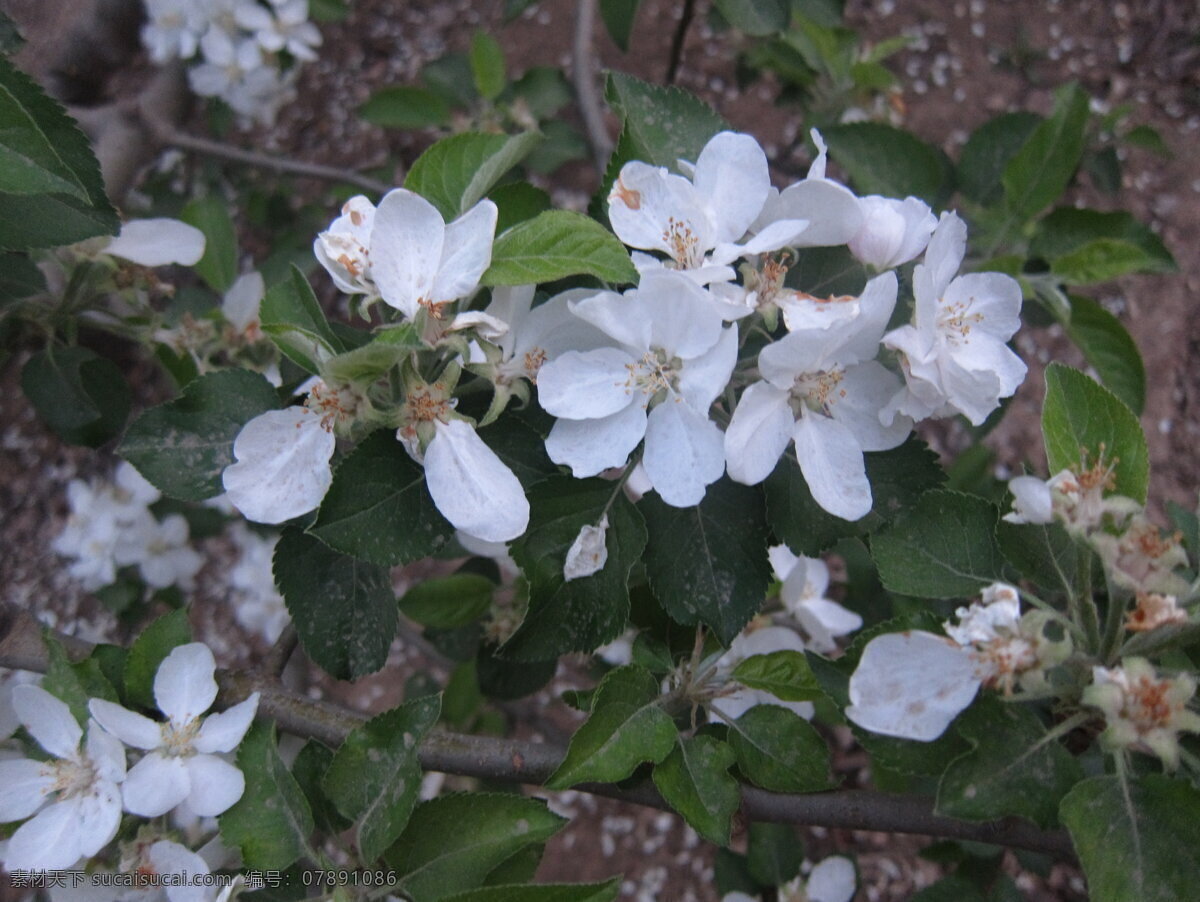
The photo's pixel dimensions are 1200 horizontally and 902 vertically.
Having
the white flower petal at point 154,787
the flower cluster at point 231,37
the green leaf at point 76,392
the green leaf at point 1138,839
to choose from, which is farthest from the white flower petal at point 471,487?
the flower cluster at point 231,37

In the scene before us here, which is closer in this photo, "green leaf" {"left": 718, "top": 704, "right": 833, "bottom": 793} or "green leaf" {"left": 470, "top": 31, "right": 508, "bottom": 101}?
"green leaf" {"left": 718, "top": 704, "right": 833, "bottom": 793}

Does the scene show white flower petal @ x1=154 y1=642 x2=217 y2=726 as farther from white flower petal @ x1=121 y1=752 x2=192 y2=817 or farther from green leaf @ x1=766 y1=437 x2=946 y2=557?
green leaf @ x1=766 y1=437 x2=946 y2=557

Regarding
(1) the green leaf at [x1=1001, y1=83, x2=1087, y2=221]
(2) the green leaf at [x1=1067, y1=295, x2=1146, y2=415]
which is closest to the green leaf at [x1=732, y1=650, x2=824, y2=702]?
(2) the green leaf at [x1=1067, y1=295, x2=1146, y2=415]

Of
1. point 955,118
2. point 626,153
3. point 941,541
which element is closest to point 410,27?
point 955,118

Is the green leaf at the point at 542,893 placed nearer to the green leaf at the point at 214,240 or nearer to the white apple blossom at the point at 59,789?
the white apple blossom at the point at 59,789

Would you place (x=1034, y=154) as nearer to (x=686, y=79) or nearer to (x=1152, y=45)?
(x=686, y=79)

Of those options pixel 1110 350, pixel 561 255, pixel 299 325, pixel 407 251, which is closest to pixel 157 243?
pixel 299 325
